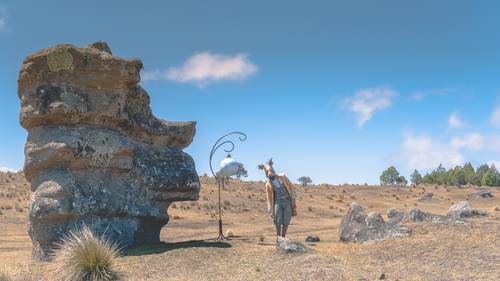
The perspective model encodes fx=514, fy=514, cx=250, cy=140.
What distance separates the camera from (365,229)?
49.8 ft

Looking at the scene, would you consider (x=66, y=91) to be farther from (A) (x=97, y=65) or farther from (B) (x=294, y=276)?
(B) (x=294, y=276)

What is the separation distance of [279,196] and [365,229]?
282 cm

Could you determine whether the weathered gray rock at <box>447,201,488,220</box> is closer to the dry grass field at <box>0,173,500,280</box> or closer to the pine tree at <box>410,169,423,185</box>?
the dry grass field at <box>0,173,500,280</box>

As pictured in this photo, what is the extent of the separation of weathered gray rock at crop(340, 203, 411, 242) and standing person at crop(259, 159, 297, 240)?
207 cm

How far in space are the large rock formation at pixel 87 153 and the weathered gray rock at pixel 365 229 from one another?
541 centimetres

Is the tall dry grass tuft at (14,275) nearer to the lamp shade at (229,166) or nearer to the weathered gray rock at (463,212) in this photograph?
the lamp shade at (229,166)

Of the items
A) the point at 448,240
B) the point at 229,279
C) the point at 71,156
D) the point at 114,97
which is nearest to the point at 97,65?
the point at 114,97

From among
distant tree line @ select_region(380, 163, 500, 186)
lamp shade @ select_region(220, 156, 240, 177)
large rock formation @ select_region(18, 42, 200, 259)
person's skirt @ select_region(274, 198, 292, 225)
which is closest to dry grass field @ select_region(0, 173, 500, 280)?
person's skirt @ select_region(274, 198, 292, 225)

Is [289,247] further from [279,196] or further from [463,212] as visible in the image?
[463,212]

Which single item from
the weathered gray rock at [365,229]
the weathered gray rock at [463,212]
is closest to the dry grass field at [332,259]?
the weathered gray rock at [365,229]

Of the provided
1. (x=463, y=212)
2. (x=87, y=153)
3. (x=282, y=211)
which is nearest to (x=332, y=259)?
(x=282, y=211)

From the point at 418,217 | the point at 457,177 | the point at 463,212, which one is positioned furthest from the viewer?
the point at 457,177

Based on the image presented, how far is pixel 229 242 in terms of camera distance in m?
14.7

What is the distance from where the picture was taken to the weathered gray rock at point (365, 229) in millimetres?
14812
